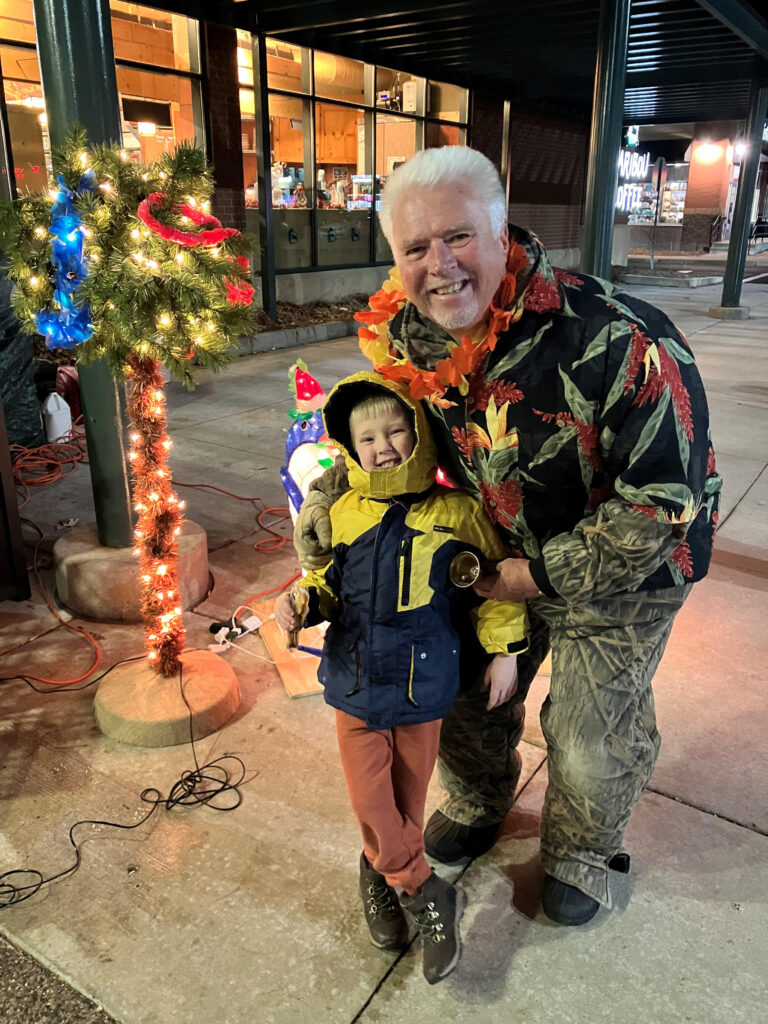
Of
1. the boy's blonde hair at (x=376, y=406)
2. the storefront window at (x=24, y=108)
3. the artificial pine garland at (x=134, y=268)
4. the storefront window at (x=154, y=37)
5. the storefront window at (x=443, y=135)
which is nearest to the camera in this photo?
the boy's blonde hair at (x=376, y=406)

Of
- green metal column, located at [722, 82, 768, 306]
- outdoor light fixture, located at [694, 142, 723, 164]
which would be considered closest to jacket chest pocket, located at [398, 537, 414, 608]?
green metal column, located at [722, 82, 768, 306]

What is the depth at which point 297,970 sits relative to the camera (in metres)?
2.04

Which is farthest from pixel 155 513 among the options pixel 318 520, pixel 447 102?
pixel 447 102

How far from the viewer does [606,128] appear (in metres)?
6.32

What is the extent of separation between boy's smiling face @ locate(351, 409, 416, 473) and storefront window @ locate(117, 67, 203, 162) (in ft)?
31.8

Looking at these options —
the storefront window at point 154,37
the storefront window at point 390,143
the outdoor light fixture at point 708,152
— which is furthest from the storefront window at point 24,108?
the outdoor light fixture at point 708,152

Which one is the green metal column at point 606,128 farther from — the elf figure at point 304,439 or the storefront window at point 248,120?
the storefront window at point 248,120

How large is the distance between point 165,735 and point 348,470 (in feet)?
4.68

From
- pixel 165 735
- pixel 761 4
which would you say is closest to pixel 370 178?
pixel 761 4

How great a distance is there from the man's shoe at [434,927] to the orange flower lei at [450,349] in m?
1.20

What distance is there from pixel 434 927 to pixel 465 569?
90cm

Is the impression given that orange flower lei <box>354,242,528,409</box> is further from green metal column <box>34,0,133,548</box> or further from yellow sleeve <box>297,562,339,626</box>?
green metal column <box>34,0,133,548</box>

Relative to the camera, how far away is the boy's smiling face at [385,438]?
1.88 m

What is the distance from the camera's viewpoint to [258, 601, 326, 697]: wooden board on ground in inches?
130
